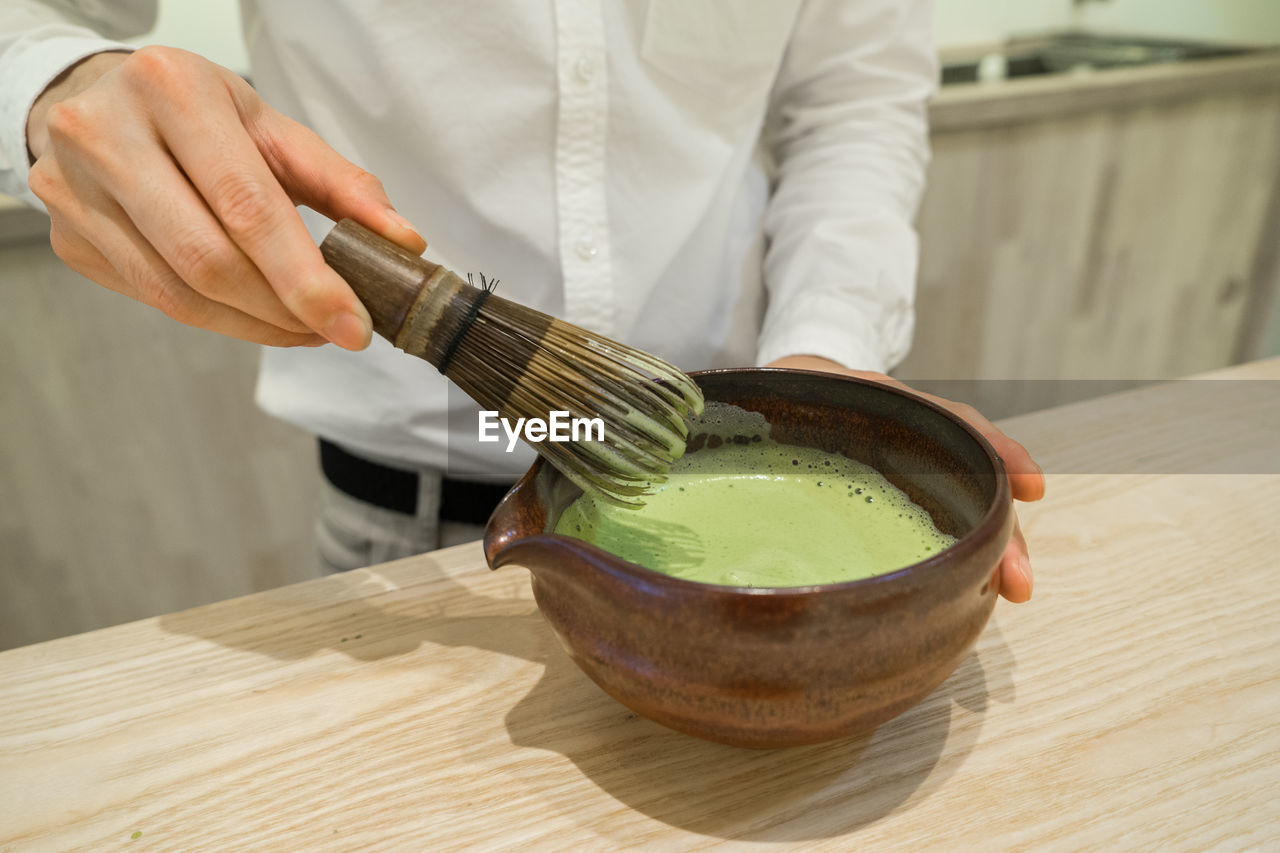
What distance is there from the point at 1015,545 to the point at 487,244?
0.55 meters

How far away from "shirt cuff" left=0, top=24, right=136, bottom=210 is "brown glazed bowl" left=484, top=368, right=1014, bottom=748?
427 millimetres

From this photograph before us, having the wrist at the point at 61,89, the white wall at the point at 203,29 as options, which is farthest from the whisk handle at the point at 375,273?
the white wall at the point at 203,29

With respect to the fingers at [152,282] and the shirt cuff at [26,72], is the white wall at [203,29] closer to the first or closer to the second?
the shirt cuff at [26,72]

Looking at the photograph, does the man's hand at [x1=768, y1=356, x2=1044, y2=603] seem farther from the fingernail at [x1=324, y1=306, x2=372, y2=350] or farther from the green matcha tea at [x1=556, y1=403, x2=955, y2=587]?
the fingernail at [x1=324, y1=306, x2=372, y2=350]

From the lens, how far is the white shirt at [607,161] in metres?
0.80

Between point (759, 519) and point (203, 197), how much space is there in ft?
1.26

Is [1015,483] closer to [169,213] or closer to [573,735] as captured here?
[573,735]

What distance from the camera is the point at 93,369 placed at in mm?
1493

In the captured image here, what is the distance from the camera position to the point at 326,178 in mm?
549

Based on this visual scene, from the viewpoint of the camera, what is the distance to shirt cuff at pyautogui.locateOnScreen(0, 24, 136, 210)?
23.9 inches

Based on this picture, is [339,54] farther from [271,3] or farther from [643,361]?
[643,361]

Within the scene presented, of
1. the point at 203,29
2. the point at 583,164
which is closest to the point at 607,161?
the point at 583,164

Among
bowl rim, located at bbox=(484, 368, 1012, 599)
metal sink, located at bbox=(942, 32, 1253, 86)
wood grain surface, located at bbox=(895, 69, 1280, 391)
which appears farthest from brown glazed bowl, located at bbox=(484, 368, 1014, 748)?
metal sink, located at bbox=(942, 32, 1253, 86)

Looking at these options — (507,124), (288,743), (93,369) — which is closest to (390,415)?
(507,124)
